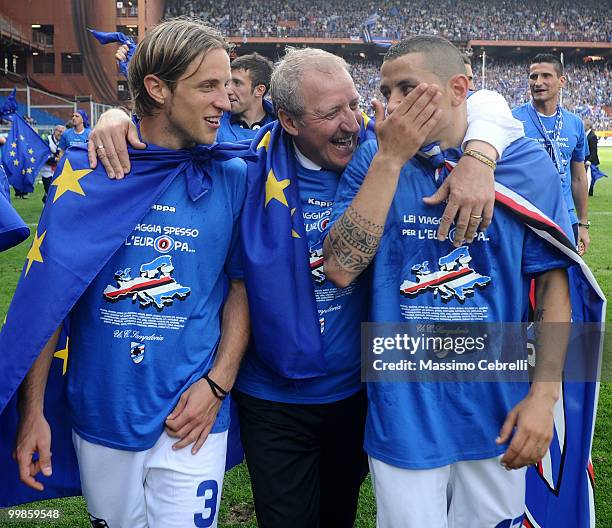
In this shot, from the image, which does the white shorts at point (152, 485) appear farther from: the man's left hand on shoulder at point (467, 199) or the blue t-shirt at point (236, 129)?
the blue t-shirt at point (236, 129)

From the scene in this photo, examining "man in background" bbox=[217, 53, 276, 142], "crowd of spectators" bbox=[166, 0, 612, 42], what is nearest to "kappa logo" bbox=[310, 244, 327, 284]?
"man in background" bbox=[217, 53, 276, 142]

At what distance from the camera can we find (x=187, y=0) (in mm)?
52781

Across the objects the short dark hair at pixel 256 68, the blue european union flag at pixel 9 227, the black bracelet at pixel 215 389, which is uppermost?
the short dark hair at pixel 256 68

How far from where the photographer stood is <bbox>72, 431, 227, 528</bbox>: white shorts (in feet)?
7.64

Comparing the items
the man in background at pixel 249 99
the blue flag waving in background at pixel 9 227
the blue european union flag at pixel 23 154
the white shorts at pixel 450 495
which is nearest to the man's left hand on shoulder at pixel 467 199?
the white shorts at pixel 450 495

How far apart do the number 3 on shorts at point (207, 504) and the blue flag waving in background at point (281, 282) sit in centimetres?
45

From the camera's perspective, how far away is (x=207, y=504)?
2.36 meters

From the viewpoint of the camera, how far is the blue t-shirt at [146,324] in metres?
2.31

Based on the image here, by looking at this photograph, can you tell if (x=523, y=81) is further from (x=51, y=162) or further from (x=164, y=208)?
(x=164, y=208)

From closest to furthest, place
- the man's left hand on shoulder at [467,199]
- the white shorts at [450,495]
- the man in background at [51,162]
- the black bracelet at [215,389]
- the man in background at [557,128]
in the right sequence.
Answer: the man's left hand on shoulder at [467,199], the white shorts at [450,495], the black bracelet at [215,389], the man in background at [557,128], the man in background at [51,162]

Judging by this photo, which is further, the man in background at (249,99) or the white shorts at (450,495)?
the man in background at (249,99)

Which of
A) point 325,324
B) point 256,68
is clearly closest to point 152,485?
point 325,324

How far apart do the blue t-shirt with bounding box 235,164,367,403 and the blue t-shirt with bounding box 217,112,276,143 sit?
2.00 metres

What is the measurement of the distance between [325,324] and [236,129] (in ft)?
8.87
